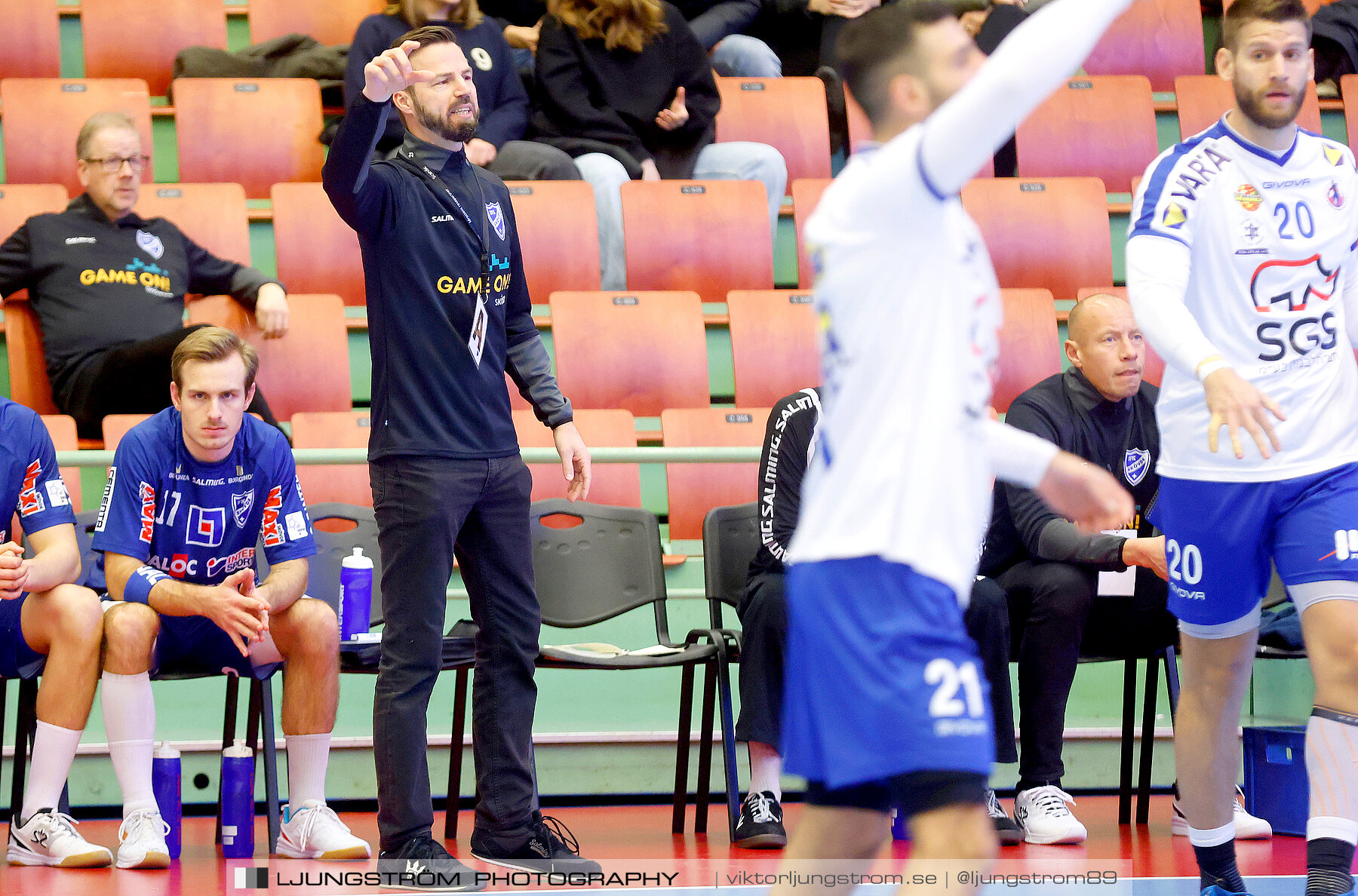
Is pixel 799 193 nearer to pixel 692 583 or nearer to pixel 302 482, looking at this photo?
pixel 692 583

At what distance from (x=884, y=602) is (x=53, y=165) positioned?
5311 mm

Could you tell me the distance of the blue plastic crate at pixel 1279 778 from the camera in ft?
13.4

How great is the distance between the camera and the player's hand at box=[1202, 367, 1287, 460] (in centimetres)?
243

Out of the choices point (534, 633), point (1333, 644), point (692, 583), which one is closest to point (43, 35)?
point (692, 583)

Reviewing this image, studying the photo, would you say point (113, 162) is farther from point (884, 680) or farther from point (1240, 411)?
point (884, 680)

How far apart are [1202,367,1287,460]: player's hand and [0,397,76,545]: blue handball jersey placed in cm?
283

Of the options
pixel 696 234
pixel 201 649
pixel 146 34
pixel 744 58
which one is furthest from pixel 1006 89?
pixel 146 34

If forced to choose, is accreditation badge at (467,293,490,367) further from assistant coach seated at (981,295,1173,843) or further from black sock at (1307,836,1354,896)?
black sock at (1307,836,1354,896)

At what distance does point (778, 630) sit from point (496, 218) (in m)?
1.33

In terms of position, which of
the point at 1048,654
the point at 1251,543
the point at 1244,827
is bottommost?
the point at 1244,827

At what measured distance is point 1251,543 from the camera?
111 inches

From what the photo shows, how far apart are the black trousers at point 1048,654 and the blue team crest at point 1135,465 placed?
370 millimetres

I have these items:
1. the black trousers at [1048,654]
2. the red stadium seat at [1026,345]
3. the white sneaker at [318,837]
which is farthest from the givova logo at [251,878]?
the red stadium seat at [1026,345]

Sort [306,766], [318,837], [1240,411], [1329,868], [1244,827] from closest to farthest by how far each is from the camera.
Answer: [1240,411] < [1329,868] < [318,837] < [306,766] < [1244,827]
